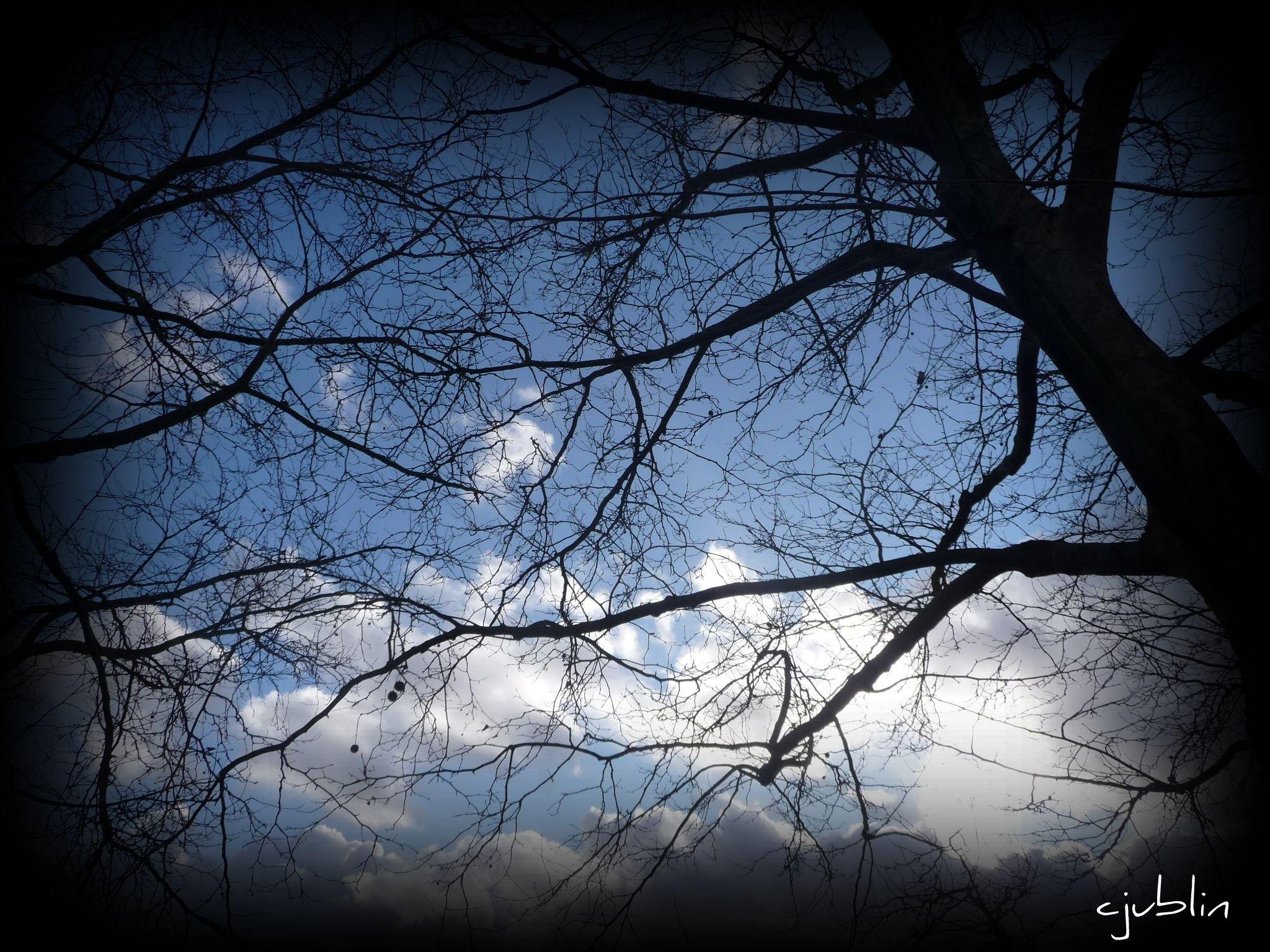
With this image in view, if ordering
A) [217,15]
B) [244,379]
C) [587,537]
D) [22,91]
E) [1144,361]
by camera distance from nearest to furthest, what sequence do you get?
[1144,361]
[22,91]
[217,15]
[244,379]
[587,537]

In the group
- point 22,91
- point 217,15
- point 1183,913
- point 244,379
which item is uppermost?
point 217,15

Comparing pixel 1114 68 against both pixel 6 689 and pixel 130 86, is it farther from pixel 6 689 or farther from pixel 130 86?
pixel 6 689

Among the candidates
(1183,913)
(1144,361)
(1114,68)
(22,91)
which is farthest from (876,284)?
(22,91)

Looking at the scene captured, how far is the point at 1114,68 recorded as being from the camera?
334 centimetres

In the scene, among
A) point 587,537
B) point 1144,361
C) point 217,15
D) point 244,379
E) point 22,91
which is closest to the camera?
point 1144,361

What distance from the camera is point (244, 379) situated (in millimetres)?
3615

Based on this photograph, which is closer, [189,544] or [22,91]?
[22,91]

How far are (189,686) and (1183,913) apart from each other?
4.71 m

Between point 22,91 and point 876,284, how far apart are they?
13.2 ft

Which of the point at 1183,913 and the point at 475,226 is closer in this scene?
the point at 1183,913

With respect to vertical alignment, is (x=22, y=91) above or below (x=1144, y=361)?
above

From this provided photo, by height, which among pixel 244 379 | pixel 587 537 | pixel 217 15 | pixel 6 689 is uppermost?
pixel 217 15

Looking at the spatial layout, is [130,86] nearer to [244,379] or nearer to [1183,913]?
[244,379]

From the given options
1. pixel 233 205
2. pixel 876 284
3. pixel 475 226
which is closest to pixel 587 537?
pixel 475 226
